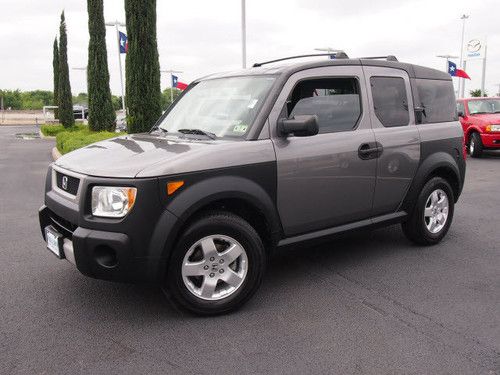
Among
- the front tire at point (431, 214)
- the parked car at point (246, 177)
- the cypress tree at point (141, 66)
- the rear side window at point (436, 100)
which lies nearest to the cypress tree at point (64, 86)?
the cypress tree at point (141, 66)

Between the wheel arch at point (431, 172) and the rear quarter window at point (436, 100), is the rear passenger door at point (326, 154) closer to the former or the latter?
the wheel arch at point (431, 172)

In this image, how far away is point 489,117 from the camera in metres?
14.1

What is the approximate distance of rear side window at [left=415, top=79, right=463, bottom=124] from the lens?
5.02 m

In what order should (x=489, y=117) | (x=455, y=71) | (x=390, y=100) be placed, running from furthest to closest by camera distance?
(x=455, y=71)
(x=489, y=117)
(x=390, y=100)

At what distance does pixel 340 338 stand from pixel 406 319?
583mm

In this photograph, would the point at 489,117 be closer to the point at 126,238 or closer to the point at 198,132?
the point at 198,132

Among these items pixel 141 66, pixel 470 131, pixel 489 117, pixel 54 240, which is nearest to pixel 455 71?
pixel 470 131

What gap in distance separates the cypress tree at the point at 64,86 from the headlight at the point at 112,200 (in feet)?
88.2

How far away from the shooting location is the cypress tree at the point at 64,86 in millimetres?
27562

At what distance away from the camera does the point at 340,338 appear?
3.21 meters

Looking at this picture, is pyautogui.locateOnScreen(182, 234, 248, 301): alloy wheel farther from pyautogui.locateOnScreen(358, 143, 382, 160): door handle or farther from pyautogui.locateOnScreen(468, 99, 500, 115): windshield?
pyautogui.locateOnScreen(468, 99, 500, 115): windshield

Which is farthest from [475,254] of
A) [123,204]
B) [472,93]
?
[472,93]

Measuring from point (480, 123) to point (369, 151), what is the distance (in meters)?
11.4

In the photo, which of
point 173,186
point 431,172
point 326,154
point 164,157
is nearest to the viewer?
point 173,186
